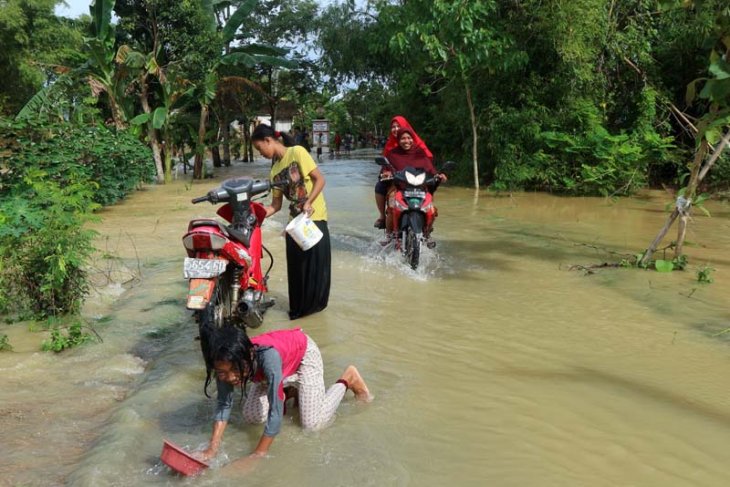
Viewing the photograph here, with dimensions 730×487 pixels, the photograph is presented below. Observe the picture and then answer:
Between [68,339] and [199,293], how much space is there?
4.37ft

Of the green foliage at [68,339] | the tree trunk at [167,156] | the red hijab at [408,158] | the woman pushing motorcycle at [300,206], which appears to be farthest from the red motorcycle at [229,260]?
the tree trunk at [167,156]

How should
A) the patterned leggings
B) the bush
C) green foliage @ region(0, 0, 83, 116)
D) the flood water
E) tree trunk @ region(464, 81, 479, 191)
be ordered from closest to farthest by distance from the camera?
1. the flood water
2. the patterned leggings
3. the bush
4. tree trunk @ region(464, 81, 479, 191)
5. green foliage @ region(0, 0, 83, 116)

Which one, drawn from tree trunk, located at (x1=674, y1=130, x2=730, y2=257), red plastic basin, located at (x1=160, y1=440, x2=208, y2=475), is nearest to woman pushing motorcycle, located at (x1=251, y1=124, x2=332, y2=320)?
red plastic basin, located at (x1=160, y1=440, x2=208, y2=475)

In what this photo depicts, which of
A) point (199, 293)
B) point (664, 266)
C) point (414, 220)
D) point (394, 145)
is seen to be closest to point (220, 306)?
point (199, 293)

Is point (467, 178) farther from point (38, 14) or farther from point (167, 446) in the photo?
point (38, 14)

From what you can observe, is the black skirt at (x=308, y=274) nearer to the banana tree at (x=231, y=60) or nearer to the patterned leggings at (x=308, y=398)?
the patterned leggings at (x=308, y=398)

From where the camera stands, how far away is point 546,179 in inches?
562

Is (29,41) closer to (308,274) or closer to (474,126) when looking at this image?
(474,126)

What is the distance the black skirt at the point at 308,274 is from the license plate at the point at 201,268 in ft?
3.90

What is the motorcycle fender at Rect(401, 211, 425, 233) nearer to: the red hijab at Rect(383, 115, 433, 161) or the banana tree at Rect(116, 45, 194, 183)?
the red hijab at Rect(383, 115, 433, 161)

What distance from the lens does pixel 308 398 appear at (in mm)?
3477

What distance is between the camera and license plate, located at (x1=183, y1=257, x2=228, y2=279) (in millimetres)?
4168

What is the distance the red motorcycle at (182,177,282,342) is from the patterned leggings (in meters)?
0.85

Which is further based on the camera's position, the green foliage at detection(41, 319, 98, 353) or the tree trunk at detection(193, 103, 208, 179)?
the tree trunk at detection(193, 103, 208, 179)
